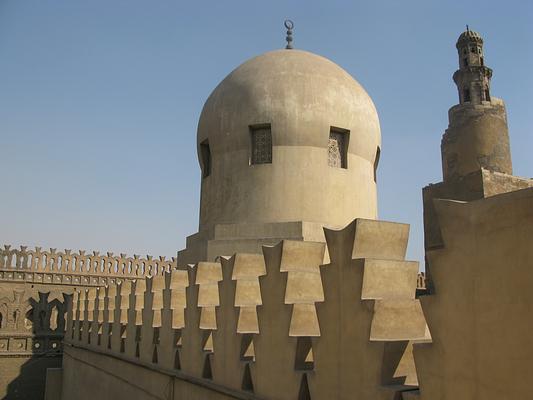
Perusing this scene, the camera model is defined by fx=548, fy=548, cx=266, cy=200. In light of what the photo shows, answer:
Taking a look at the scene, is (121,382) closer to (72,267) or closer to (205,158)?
(205,158)

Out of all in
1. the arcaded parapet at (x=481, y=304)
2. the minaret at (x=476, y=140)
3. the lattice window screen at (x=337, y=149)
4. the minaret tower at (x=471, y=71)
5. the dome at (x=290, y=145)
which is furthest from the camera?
the minaret tower at (x=471, y=71)

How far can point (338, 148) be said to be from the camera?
9109mm

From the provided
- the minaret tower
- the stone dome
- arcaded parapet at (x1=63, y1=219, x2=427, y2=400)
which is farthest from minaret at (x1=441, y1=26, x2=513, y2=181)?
arcaded parapet at (x1=63, y1=219, x2=427, y2=400)

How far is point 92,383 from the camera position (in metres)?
10.5

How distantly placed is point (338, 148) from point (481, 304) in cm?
665

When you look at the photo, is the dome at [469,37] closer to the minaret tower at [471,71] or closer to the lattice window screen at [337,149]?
the minaret tower at [471,71]

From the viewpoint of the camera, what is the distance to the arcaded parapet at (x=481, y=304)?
2410mm

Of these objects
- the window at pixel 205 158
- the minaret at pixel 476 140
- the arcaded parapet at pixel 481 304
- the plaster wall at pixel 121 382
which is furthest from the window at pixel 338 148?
the arcaded parapet at pixel 481 304

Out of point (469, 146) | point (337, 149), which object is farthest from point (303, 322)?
point (469, 146)

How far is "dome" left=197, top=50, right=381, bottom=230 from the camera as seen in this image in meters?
8.59

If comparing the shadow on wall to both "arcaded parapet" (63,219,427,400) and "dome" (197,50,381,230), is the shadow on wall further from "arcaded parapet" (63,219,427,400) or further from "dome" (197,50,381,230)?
"arcaded parapet" (63,219,427,400)

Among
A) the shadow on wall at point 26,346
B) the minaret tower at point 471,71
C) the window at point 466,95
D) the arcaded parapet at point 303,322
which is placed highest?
the minaret tower at point 471,71

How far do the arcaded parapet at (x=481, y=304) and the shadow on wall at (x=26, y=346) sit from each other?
51.0ft

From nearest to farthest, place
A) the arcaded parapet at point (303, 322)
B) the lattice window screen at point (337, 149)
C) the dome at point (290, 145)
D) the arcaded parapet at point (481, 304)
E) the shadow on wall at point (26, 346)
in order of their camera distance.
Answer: the arcaded parapet at point (481, 304), the arcaded parapet at point (303, 322), the dome at point (290, 145), the lattice window screen at point (337, 149), the shadow on wall at point (26, 346)
